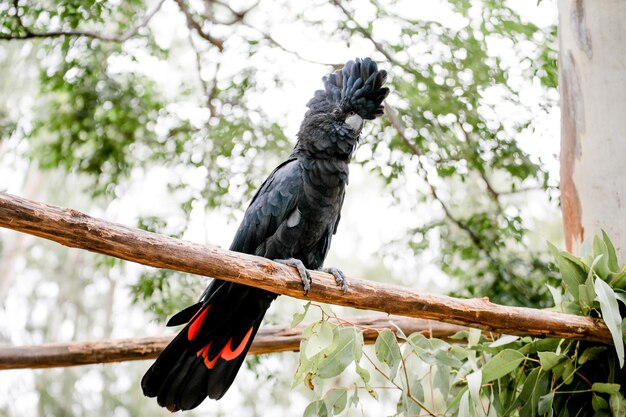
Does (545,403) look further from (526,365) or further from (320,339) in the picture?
(320,339)

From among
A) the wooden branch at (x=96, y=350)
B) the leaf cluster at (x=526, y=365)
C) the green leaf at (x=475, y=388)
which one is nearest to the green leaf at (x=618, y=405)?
the leaf cluster at (x=526, y=365)

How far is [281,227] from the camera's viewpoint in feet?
7.41

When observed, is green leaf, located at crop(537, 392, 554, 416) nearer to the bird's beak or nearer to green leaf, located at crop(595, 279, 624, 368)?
green leaf, located at crop(595, 279, 624, 368)

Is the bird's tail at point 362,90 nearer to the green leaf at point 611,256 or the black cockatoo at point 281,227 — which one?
the black cockatoo at point 281,227

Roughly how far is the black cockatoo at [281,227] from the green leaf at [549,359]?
2.86 feet

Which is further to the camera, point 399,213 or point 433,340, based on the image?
point 399,213

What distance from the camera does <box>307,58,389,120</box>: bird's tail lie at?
2.29 m

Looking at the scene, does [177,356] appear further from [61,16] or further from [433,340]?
[61,16]

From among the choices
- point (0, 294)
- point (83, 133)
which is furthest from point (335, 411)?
point (0, 294)

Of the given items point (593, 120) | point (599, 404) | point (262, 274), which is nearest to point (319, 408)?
point (262, 274)

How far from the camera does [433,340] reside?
1974 mm

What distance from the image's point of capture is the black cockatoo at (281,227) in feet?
6.98

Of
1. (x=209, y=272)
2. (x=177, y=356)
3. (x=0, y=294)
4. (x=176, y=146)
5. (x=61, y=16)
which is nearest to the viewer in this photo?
(x=209, y=272)

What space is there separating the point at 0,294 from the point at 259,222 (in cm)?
507
